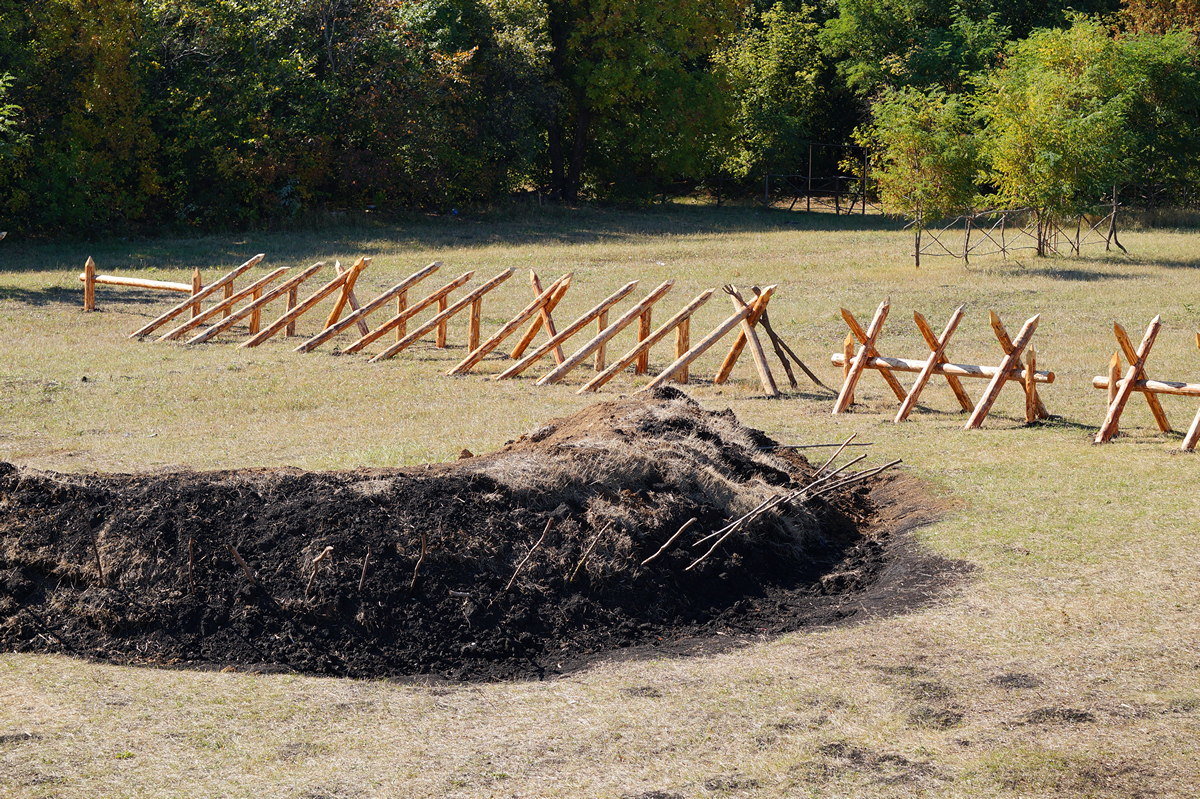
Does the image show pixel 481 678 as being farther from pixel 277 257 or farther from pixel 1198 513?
pixel 277 257

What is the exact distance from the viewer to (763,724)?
6.54 m

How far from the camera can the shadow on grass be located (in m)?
27.6

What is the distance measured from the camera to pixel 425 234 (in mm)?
32188

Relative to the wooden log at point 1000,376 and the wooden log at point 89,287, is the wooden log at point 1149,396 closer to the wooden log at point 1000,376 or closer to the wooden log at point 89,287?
the wooden log at point 1000,376

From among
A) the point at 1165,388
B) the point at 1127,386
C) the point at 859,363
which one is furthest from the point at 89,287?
the point at 1165,388

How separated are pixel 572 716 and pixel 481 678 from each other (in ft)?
2.94

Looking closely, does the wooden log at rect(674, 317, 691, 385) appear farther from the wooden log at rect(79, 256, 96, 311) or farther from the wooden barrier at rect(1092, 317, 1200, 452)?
the wooden log at rect(79, 256, 96, 311)

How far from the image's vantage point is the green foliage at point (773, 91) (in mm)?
42469

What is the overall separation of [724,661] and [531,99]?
1256 inches

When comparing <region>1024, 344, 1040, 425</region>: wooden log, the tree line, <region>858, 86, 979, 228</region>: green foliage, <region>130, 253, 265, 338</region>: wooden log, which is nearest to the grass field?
<region>1024, 344, 1040, 425</region>: wooden log

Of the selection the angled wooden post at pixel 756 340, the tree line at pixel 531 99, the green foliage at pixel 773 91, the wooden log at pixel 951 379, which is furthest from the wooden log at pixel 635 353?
the green foliage at pixel 773 91

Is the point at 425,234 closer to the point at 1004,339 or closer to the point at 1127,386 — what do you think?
the point at 1004,339

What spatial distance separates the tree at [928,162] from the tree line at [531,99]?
2.7 inches

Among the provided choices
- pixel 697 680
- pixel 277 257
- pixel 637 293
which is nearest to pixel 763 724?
pixel 697 680
